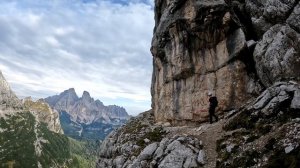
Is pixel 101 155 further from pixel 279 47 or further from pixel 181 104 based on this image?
pixel 279 47

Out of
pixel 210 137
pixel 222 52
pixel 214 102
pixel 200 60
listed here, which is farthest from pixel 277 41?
pixel 200 60

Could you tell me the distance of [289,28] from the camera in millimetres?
38500

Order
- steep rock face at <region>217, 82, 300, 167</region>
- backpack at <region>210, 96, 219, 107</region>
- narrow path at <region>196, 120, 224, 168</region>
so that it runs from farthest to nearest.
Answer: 1. backpack at <region>210, 96, 219, 107</region>
2. narrow path at <region>196, 120, 224, 168</region>
3. steep rock face at <region>217, 82, 300, 167</region>

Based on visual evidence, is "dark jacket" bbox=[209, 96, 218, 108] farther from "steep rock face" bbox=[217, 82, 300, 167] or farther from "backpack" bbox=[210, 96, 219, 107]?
"steep rock face" bbox=[217, 82, 300, 167]

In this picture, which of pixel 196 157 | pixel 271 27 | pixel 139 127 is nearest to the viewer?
pixel 196 157

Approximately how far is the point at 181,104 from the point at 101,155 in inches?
738

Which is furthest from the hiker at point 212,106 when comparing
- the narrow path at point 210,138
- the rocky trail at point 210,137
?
the narrow path at point 210,138

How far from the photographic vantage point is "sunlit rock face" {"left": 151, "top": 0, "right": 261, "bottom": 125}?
47562mm

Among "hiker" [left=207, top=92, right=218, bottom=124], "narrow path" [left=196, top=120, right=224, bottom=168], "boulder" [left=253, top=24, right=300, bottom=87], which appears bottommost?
"narrow path" [left=196, top=120, right=224, bottom=168]

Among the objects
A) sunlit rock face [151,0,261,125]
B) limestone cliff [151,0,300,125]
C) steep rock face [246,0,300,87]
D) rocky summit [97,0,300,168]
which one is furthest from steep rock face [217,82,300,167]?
sunlit rock face [151,0,261,125]

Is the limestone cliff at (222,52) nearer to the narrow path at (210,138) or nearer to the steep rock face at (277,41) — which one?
the steep rock face at (277,41)

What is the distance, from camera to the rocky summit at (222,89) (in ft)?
106

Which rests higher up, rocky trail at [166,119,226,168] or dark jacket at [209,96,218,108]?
dark jacket at [209,96,218,108]

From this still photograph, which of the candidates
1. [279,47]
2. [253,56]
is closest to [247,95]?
[253,56]
